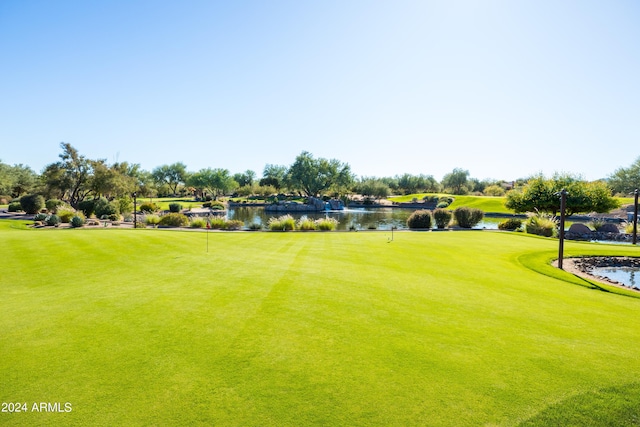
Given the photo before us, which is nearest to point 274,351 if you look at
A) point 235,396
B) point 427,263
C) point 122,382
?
point 235,396

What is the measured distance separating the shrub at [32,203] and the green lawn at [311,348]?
28523 millimetres

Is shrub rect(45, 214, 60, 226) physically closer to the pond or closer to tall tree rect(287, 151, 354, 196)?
the pond

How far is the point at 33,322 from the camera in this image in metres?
5.78

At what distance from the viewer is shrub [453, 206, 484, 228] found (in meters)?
28.0

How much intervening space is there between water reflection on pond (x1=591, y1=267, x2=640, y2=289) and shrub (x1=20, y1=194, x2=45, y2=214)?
134 ft

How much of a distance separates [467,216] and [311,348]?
25782 millimetres

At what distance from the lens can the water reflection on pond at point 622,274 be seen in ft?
37.9

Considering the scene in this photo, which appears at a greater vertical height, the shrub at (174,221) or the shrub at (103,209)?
the shrub at (103,209)

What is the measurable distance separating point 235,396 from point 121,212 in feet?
120

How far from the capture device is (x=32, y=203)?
106ft

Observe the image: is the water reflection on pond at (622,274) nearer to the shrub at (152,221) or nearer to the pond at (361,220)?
the pond at (361,220)

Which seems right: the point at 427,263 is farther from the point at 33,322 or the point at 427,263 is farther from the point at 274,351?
the point at 33,322

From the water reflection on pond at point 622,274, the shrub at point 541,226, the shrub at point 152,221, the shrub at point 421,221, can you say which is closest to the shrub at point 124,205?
the shrub at point 152,221

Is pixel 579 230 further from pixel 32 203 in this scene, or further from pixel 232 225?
pixel 32 203
